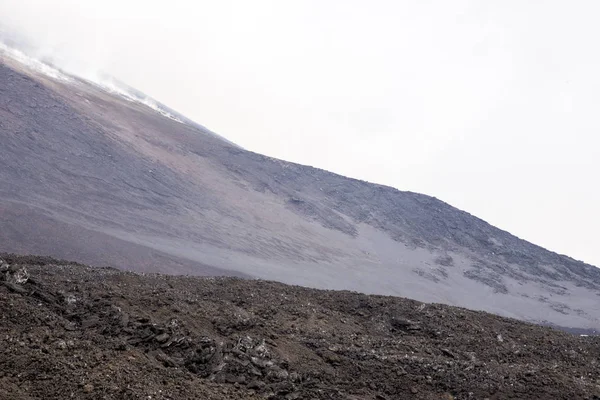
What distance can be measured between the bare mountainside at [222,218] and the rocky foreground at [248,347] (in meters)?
11.6

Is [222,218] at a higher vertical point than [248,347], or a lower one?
lower

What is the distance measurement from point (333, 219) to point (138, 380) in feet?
122

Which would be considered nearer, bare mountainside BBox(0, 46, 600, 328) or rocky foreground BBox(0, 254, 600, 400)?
rocky foreground BBox(0, 254, 600, 400)

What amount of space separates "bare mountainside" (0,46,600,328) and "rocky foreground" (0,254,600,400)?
456 inches

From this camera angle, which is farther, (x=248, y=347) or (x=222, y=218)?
(x=222, y=218)

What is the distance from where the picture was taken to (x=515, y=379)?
7883 mm

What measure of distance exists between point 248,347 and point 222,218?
25186mm

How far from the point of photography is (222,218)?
32.5 meters

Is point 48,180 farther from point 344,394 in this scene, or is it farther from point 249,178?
point 344,394

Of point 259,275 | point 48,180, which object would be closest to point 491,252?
point 259,275

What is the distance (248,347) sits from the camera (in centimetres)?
763

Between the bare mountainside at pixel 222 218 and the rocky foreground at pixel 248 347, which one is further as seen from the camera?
the bare mountainside at pixel 222 218

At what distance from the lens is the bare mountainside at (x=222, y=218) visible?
23.9 metres

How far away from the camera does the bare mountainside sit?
78.4 ft
